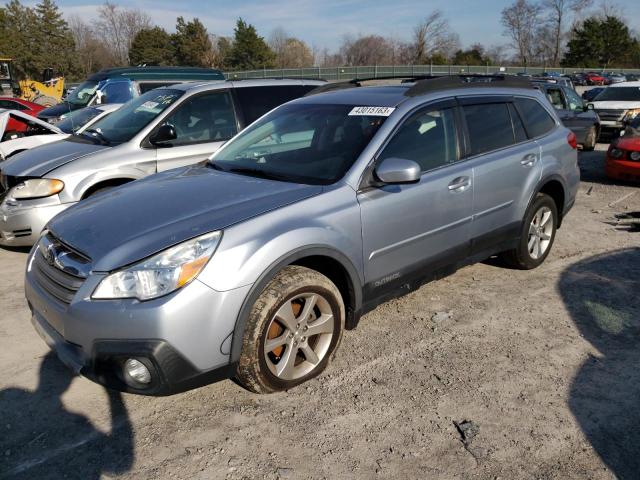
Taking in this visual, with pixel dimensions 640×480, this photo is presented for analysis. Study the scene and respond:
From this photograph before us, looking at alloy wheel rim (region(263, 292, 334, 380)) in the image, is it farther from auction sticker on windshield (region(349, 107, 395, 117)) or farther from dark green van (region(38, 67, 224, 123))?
dark green van (region(38, 67, 224, 123))

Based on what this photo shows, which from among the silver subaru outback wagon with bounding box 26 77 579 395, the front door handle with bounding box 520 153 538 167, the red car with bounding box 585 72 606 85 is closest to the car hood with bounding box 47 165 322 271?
the silver subaru outback wagon with bounding box 26 77 579 395

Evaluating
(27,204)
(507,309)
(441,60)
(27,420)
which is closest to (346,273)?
(507,309)

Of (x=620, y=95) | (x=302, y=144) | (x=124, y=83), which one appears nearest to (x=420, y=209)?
(x=302, y=144)

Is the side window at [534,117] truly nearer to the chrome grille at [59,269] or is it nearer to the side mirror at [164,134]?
the side mirror at [164,134]

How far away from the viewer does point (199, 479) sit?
2.52 meters

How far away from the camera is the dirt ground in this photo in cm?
261

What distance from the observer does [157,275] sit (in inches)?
104

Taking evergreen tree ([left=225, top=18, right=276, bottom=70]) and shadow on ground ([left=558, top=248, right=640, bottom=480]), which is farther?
evergreen tree ([left=225, top=18, right=276, bottom=70])

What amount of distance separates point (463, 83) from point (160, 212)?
8.83 feet

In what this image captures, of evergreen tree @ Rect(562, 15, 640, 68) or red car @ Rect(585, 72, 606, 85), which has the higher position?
evergreen tree @ Rect(562, 15, 640, 68)

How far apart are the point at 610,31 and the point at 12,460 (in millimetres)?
84306

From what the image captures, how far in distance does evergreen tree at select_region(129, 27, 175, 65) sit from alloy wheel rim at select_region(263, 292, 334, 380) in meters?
69.6

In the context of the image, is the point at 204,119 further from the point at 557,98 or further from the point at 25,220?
the point at 557,98

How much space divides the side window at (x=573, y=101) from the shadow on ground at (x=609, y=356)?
25.8ft
